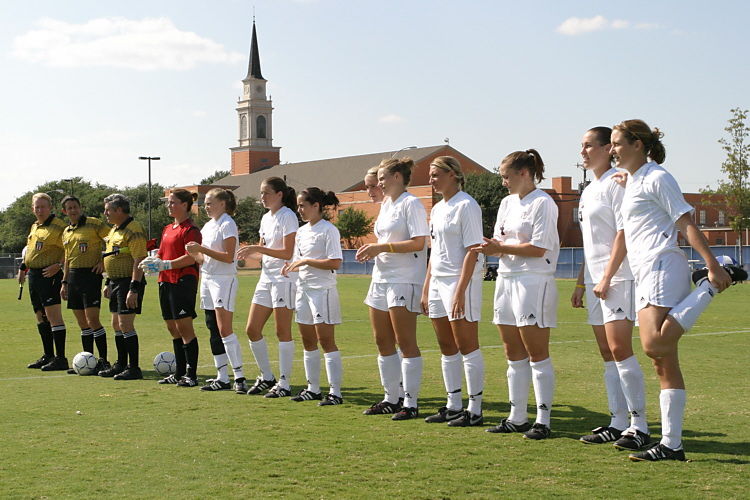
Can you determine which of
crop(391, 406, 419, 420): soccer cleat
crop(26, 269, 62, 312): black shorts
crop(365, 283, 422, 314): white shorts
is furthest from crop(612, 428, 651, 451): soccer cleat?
crop(26, 269, 62, 312): black shorts

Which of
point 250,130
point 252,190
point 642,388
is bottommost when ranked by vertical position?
point 642,388

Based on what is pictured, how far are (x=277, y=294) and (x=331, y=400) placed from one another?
4.40 feet

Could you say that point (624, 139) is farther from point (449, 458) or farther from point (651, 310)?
point (449, 458)

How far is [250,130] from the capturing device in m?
153

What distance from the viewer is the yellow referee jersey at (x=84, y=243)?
1147cm

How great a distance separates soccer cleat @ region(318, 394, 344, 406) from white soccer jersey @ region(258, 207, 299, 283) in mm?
1376

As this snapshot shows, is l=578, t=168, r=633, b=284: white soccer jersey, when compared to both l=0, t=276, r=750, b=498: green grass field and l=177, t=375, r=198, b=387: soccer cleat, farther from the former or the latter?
l=177, t=375, r=198, b=387: soccer cleat

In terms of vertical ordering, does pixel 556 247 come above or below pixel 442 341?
above

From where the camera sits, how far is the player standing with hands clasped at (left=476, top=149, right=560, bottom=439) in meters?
6.82

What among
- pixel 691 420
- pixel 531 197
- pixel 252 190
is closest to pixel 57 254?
pixel 531 197

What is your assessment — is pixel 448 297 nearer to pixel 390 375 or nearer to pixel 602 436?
pixel 390 375

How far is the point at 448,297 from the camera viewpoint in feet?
24.5

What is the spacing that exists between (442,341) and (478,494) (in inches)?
98.5

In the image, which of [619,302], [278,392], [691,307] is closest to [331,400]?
[278,392]
